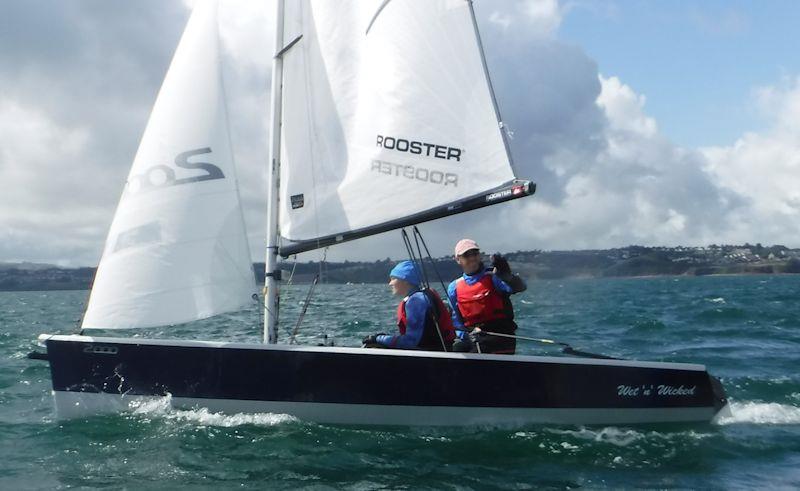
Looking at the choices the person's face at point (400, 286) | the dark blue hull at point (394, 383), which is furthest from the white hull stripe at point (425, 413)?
the person's face at point (400, 286)

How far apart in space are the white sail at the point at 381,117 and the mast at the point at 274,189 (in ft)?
0.27

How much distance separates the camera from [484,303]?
23.0 ft

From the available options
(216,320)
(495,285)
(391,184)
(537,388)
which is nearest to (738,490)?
(537,388)

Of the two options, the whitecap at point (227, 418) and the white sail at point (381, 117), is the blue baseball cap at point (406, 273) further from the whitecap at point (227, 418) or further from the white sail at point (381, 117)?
the whitecap at point (227, 418)

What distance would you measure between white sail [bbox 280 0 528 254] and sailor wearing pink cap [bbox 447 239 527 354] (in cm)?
69

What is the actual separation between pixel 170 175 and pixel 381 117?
6.46ft

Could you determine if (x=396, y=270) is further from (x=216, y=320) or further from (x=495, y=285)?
(x=216, y=320)

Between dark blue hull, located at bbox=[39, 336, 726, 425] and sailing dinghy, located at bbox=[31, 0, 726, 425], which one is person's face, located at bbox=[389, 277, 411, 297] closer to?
sailing dinghy, located at bbox=[31, 0, 726, 425]

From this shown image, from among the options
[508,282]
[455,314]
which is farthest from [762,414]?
[455,314]

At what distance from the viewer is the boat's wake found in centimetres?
656

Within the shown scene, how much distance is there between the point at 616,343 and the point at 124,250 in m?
9.41

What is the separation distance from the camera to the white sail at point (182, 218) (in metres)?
6.67

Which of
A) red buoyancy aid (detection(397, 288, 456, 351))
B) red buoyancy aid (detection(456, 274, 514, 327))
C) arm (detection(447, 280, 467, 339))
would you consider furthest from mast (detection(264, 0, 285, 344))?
red buoyancy aid (detection(456, 274, 514, 327))

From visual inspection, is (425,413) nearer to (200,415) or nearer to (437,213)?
(437,213)
